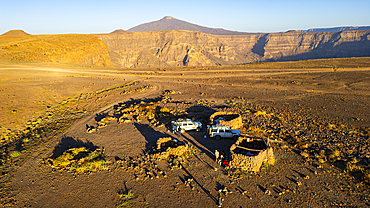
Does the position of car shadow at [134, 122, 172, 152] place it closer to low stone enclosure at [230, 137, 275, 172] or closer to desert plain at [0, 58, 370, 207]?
desert plain at [0, 58, 370, 207]

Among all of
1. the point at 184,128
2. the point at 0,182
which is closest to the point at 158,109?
the point at 184,128

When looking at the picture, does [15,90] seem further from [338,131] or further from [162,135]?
[338,131]

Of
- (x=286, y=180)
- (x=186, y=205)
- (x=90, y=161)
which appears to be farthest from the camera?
(x=90, y=161)

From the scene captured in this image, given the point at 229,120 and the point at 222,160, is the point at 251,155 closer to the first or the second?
the point at 222,160

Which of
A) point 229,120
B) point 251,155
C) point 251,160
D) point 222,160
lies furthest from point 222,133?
point 251,160

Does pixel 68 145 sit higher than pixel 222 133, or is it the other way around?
pixel 222 133

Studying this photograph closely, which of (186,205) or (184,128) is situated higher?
(184,128)

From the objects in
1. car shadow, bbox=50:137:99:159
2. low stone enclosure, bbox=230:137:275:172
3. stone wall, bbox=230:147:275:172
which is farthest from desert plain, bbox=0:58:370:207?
low stone enclosure, bbox=230:137:275:172
